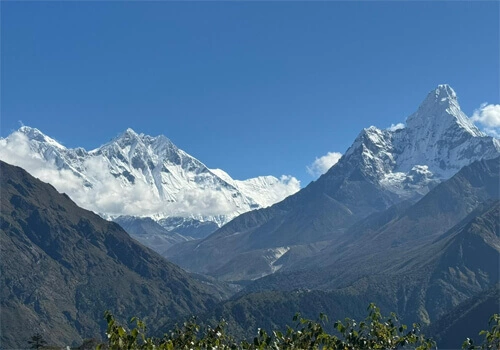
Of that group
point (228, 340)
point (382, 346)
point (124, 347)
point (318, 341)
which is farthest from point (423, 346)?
point (124, 347)

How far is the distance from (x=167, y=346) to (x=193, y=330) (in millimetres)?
16993

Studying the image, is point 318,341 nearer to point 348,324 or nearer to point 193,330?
point 348,324

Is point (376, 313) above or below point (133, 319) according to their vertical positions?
below

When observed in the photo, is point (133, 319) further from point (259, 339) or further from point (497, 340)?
point (497, 340)

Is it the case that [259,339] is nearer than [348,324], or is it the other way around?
[259,339]

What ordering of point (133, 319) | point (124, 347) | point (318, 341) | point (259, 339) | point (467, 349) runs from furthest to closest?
point (467, 349)
point (318, 341)
point (259, 339)
point (133, 319)
point (124, 347)

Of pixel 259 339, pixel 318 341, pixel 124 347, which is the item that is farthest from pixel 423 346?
pixel 124 347

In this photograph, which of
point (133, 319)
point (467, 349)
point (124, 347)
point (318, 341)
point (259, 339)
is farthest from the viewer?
point (467, 349)

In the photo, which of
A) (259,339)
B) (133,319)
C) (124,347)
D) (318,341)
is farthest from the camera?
(318,341)

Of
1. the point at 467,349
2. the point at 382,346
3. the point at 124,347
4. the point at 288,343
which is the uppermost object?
the point at 124,347

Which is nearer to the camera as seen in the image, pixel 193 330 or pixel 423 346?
pixel 423 346

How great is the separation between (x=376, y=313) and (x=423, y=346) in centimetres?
402

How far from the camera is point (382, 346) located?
4469 centimetres

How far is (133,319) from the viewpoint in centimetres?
3706
